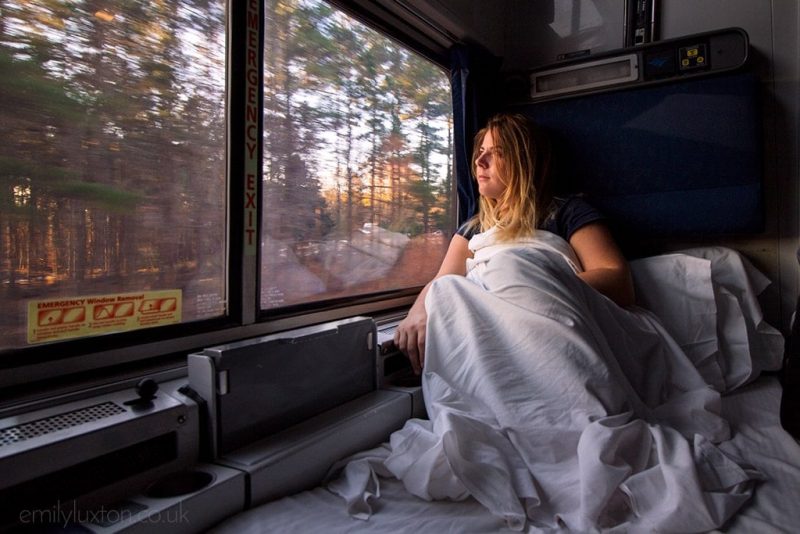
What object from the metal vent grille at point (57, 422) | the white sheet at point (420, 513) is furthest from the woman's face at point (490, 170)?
the metal vent grille at point (57, 422)

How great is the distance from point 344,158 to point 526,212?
613mm

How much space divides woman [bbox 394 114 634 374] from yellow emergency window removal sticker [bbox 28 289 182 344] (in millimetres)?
562

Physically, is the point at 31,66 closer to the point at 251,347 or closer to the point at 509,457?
the point at 251,347

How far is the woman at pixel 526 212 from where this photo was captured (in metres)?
1.36

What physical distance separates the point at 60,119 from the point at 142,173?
0.17 metres

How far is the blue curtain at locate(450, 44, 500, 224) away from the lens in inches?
76.4

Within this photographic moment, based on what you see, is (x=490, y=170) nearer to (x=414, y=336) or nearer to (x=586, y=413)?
(x=414, y=336)

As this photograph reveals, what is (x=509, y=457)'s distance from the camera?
2.80 feet

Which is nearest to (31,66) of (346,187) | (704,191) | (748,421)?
(346,187)

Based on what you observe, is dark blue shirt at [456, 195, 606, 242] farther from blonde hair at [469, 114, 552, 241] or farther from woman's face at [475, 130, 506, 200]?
woman's face at [475, 130, 506, 200]

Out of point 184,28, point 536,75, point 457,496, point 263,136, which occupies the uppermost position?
point 536,75

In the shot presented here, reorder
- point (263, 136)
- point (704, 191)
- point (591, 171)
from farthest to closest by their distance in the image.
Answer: point (591, 171)
point (704, 191)
point (263, 136)

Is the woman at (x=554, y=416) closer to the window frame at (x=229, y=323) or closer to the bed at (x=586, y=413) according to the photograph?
the bed at (x=586, y=413)

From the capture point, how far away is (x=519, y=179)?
160cm
